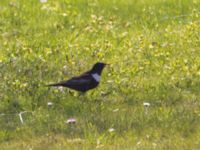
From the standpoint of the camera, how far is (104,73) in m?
9.27

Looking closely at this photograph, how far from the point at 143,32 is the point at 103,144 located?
3829 mm

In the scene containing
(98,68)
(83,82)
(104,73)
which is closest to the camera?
(83,82)

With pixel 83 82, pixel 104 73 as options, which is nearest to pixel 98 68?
pixel 83 82

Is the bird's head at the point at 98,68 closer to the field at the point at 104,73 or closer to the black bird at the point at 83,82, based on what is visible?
the black bird at the point at 83,82

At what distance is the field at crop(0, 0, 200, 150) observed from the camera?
7.48m

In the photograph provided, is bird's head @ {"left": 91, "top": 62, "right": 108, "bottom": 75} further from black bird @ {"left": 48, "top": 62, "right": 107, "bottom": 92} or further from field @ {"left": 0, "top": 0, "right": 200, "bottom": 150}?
field @ {"left": 0, "top": 0, "right": 200, "bottom": 150}

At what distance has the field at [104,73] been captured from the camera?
7.48 m

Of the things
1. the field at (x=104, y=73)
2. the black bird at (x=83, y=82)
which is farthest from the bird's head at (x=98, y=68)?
the field at (x=104, y=73)

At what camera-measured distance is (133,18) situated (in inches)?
452

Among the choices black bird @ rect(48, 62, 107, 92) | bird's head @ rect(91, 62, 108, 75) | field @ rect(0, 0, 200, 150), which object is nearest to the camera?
field @ rect(0, 0, 200, 150)

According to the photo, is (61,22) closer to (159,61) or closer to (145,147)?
(159,61)

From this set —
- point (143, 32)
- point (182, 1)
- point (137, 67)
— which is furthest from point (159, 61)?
point (182, 1)

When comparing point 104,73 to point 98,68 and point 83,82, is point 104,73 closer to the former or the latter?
point 98,68

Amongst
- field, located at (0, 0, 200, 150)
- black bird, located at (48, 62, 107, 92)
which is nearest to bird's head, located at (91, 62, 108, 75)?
black bird, located at (48, 62, 107, 92)
